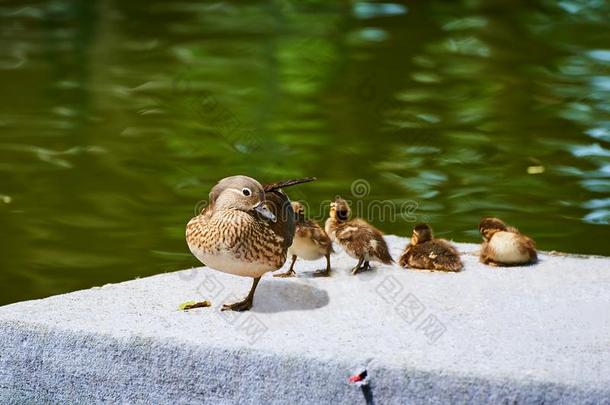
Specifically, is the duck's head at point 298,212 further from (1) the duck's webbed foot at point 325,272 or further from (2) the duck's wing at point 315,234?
(1) the duck's webbed foot at point 325,272

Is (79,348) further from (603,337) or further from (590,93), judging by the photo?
(590,93)

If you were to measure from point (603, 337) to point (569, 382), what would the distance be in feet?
1.63

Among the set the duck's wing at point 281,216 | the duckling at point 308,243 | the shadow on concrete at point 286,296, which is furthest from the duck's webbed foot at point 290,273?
the duck's wing at point 281,216

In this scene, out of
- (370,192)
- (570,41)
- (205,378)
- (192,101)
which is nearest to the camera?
(205,378)

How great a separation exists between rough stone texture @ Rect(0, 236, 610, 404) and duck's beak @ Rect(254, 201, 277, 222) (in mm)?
315

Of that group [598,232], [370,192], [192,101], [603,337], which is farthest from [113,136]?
[603,337]

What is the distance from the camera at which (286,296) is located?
3943 millimetres

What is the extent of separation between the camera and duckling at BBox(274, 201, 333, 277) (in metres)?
4.20

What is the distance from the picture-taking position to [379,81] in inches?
342

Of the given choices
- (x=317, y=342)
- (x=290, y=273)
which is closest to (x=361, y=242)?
(x=290, y=273)

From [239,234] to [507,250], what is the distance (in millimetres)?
1192

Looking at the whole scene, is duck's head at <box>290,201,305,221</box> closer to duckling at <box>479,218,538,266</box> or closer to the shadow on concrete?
the shadow on concrete

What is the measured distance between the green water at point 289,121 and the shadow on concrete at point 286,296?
3.39 ft

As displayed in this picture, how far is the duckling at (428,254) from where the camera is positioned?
4.27 m
